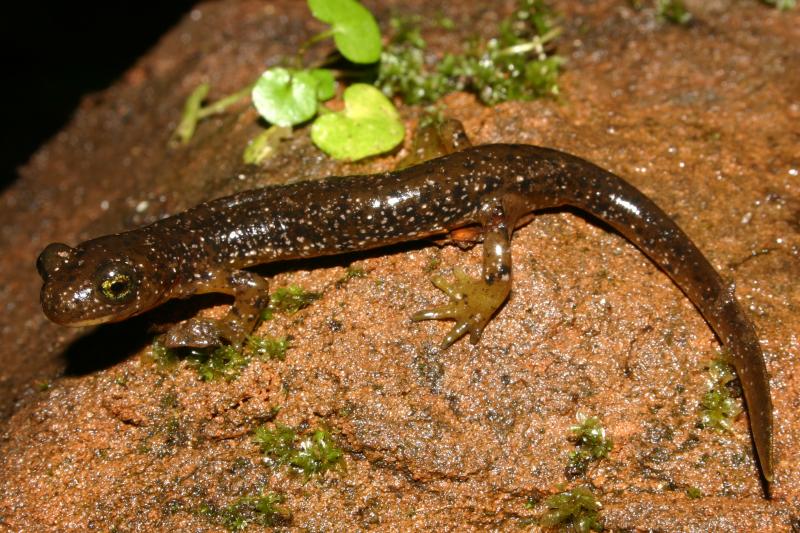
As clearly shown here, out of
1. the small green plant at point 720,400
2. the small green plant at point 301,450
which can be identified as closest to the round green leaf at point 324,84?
the small green plant at point 301,450

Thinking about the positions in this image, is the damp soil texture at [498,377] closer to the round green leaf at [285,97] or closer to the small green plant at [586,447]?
the small green plant at [586,447]

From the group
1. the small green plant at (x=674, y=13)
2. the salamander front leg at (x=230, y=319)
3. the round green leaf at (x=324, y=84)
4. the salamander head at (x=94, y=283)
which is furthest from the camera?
the small green plant at (x=674, y=13)

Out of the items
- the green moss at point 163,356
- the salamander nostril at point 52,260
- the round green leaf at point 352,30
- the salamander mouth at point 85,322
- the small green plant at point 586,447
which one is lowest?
the small green plant at point 586,447

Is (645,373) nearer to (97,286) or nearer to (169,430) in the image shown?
(169,430)

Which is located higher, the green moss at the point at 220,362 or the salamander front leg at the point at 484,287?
the salamander front leg at the point at 484,287

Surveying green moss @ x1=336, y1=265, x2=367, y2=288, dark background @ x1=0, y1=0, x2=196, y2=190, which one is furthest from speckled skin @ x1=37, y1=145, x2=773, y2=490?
dark background @ x1=0, y1=0, x2=196, y2=190

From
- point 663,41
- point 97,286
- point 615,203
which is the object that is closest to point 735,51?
point 663,41

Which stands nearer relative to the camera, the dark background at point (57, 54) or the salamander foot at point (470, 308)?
the salamander foot at point (470, 308)

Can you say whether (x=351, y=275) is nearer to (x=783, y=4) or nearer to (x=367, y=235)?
(x=367, y=235)
